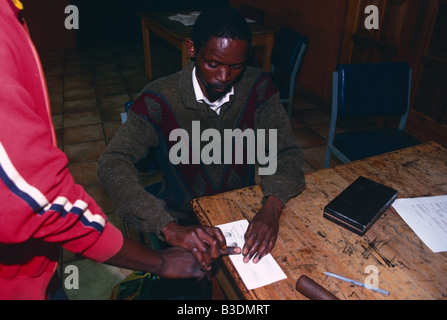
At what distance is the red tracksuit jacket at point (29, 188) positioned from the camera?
525 millimetres

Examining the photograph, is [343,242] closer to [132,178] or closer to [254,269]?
[254,269]

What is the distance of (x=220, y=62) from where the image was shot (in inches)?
48.8

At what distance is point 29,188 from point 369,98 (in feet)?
7.18

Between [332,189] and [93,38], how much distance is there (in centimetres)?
694

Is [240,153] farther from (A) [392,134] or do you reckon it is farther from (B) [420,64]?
(B) [420,64]

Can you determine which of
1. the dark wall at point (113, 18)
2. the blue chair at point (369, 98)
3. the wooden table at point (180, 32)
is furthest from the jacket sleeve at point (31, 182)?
the dark wall at point (113, 18)

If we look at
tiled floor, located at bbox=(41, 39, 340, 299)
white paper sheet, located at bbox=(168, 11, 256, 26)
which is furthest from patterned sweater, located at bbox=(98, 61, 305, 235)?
white paper sheet, located at bbox=(168, 11, 256, 26)

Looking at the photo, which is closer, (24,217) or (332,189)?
(24,217)

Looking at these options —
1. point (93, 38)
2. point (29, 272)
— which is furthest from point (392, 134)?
point (93, 38)

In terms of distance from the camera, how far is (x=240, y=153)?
59.2 inches

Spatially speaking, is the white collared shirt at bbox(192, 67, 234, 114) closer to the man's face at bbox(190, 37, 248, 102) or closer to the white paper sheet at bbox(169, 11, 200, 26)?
the man's face at bbox(190, 37, 248, 102)
